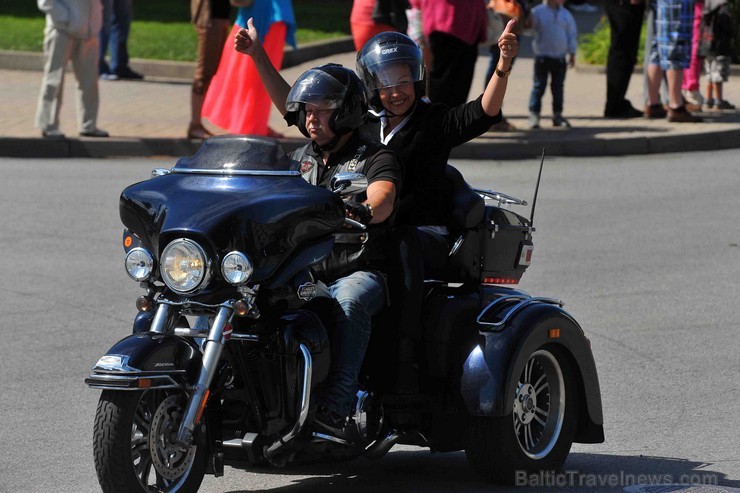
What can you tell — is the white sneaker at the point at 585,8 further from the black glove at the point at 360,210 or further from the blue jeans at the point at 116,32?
the black glove at the point at 360,210

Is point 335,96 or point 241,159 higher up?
point 335,96

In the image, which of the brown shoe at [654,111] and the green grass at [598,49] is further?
the green grass at [598,49]

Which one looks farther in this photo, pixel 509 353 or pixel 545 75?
pixel 545 75

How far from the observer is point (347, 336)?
507 cm

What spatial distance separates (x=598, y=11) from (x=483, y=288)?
27.1 metres

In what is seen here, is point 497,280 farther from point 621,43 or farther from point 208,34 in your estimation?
point 621,43

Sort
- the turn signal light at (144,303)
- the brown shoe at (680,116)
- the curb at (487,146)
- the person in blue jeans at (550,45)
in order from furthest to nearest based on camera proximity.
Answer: the brown shoe at (680,116) → the person in blue jeans at (550,45) → the curb at (487,146) → the turn signal light at (144,303)

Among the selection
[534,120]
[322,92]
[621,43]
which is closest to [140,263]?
[322,92]

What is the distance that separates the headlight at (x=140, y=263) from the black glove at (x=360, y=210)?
65 cm

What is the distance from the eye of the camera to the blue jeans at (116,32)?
1783 cm

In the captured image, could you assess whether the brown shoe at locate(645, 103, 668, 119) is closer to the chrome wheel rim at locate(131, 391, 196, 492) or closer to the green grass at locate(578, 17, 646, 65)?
the green grass at locate(578, 17, 646, 65)

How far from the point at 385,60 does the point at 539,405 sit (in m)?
1.36

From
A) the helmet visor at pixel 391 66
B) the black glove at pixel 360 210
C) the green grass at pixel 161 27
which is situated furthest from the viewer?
the green grass at pixel 161 27

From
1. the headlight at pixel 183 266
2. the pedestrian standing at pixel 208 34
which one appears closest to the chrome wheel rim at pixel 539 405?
the headlight at pixel 183 266
